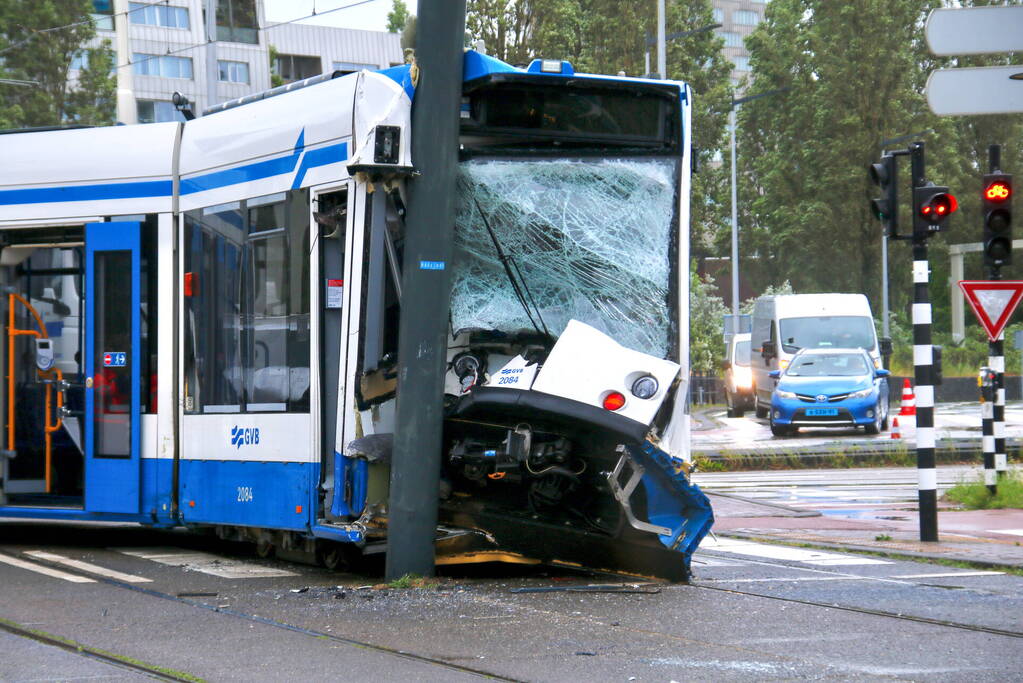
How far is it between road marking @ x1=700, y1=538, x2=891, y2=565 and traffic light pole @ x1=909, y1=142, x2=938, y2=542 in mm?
1214

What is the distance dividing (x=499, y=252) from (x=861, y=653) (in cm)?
353

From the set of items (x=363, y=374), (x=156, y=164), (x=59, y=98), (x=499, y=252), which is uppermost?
(x=59, y=98)

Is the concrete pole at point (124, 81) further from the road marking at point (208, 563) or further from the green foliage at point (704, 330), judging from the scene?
the green foliage at point (704, 330)

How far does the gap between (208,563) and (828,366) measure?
21.6 metres

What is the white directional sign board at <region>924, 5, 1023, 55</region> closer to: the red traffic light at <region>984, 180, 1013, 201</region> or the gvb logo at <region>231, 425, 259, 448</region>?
the gvb logo at <region>231, 425, 259, 448</region>

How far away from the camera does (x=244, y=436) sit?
1066cm

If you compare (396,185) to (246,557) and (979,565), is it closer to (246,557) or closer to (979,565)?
(246,557)

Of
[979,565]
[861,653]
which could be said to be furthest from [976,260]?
[861,653]

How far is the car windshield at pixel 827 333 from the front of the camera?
3538 centimetres

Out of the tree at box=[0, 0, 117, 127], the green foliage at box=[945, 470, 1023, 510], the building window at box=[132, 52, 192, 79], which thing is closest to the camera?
the green foliage at box=[945, 470, 1023, 510]

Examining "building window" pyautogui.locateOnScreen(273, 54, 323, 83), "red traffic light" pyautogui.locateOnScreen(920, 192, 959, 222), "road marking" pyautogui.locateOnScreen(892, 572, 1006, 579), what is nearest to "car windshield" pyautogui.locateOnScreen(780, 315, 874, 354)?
"red traffic light" pyautogui.locateOnScreen(920, 192, 959, 222)

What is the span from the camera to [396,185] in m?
9.53

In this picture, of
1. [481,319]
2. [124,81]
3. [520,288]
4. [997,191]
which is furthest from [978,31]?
[124,81]

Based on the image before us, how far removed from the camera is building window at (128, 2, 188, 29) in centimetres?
6650
